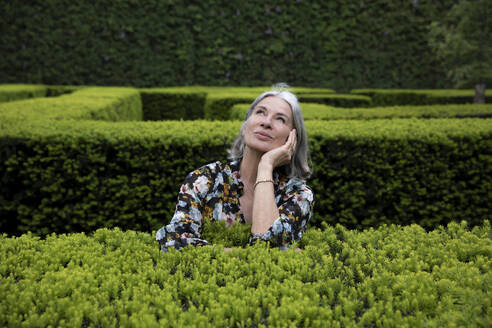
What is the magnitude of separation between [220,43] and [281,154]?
16.3 m

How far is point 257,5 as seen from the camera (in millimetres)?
17500

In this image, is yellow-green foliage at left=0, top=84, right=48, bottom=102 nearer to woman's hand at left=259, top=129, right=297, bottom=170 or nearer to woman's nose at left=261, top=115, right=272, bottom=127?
woman's nose at left=261, top=115, right=272, bottom=127

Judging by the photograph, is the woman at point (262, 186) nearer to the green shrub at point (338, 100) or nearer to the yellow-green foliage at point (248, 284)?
the yellow-green foliage at point (248, 284)

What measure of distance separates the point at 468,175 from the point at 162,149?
4.29 meters

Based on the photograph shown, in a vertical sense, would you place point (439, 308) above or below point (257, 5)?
below

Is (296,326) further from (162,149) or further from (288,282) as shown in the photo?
(162,149)

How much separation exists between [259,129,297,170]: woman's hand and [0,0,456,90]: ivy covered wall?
15.9m

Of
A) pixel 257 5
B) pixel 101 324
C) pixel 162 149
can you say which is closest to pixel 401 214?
pixel 162 149

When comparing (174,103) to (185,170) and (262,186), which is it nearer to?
(185,170)

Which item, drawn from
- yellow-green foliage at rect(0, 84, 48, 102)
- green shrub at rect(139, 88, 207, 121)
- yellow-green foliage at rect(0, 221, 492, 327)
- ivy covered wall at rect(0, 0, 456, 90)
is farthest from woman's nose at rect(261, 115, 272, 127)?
ivy covered wall at rect(0, 0, 456, 90)

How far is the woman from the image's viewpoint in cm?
222

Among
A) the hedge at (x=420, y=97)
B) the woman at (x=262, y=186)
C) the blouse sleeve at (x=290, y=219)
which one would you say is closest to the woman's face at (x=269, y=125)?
the woman at (x=262, y=186)

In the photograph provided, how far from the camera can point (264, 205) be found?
2.28 metres

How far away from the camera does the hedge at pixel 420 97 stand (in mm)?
13930
